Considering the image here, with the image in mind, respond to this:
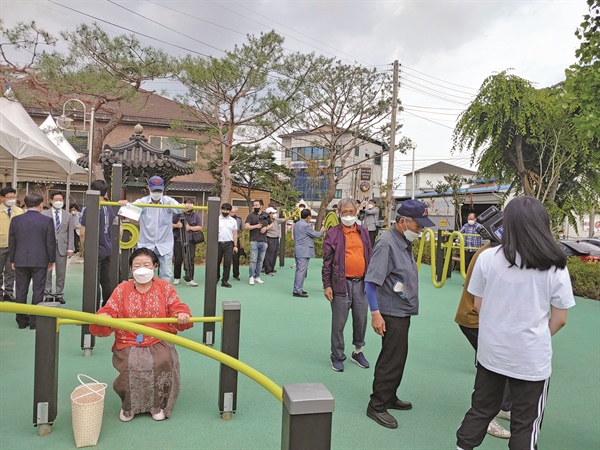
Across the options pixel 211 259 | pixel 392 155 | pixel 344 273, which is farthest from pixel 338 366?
pixel 392 155

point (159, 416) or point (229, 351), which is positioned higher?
point (229, 351)

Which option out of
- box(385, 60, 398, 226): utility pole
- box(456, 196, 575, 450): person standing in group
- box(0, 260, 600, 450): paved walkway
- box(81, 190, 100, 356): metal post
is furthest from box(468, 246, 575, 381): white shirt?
box(385, 60, 398, 226): utility pole

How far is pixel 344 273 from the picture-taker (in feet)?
14.0

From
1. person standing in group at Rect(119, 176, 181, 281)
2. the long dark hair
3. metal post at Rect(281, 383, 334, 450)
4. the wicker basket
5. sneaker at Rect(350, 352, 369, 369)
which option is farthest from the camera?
person standing in group at Rect(119, 176, 181, 281)

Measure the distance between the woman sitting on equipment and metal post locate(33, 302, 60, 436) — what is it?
0.30 m

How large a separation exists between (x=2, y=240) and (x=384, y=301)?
555 centimetres

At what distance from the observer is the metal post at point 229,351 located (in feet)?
9.95

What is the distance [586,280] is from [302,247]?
6.07 metres

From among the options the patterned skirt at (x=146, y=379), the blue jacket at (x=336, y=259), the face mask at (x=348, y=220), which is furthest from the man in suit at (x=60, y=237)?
the face mask at (x=348, y=220)

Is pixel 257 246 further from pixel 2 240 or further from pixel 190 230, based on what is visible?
pixel 2 240

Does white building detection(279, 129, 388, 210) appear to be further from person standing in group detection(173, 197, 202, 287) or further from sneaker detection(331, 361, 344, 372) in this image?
sneaker detection(331, 361, 344, 372)

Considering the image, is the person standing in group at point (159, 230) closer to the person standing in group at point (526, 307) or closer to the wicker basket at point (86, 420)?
the wicker basket at point (86, 420)

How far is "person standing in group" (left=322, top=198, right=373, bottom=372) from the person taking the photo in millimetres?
4262

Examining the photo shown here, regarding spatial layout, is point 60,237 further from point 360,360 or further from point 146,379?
point 360,360
